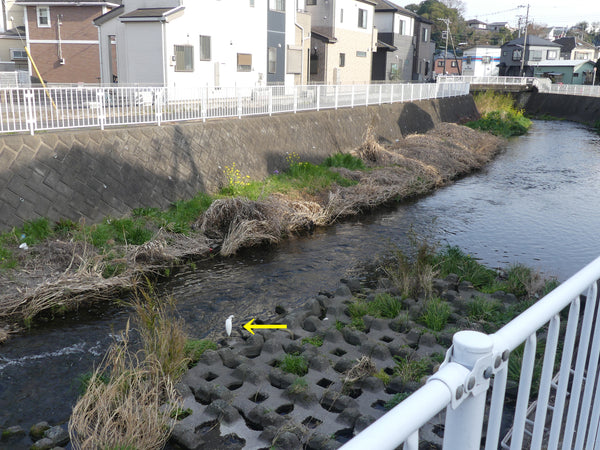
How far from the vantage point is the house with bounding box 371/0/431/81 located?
43.4m

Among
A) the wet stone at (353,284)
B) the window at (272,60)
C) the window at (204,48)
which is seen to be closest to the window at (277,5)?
the window at (272,60)

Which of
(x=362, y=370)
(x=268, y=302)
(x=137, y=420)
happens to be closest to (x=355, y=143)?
(x=268, y=302)

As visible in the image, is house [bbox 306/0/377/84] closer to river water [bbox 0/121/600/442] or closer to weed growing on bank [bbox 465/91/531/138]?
weed growing on bank [bbox 465/91/531/138]

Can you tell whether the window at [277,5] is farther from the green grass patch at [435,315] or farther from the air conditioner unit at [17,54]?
the green grass patch at [435,315]

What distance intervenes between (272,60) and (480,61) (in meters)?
62.3

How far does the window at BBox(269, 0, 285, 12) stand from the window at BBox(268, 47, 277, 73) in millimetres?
1858

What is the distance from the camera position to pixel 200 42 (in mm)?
21031

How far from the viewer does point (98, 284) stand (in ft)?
27.9

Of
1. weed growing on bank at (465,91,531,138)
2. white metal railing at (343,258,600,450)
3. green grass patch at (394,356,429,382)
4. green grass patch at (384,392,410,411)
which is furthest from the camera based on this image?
weed growing on bank at (465,91,531,138)

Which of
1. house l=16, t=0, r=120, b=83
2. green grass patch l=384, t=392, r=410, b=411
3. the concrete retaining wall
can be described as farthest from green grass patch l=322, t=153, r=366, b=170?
house l=16, t=0, r=120, b=83

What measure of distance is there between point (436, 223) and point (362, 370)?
833cm

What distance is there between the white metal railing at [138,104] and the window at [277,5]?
755 cm

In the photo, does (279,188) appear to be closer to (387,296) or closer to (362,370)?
(387,296)

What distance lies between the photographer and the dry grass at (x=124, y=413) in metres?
4.67
